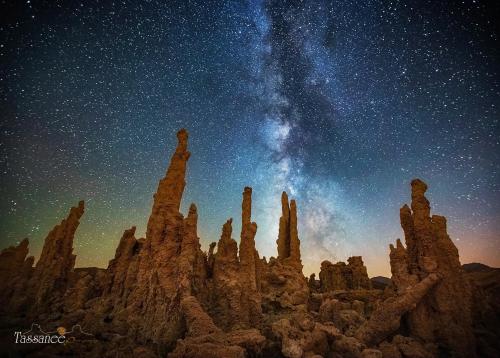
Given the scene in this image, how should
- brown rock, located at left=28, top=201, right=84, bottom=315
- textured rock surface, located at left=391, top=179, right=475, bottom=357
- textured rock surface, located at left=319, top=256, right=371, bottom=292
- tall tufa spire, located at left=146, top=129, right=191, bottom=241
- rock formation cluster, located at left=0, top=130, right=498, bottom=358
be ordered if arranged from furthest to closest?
1. textured rock surface, located at left=319, top=256, right=371, bottom=292
2. brown rock, located at left=28, top=201, right=84, bottom=315
3. tall tufa spire, located at left=146, top=129, right=191, bottom=241
4. textured rock surface, located at left=391, top=179, right=475, bottom=357
5. rock formation cluster, located at left=0, top=130, right=498, bottom=358

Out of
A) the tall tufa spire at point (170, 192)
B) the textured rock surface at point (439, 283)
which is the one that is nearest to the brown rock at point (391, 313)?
the textured rock surface at point (439, 283)

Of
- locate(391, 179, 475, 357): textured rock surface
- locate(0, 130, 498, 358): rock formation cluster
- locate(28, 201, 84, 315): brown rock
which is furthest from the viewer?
locate(28, 201, 84, 315): brown rock

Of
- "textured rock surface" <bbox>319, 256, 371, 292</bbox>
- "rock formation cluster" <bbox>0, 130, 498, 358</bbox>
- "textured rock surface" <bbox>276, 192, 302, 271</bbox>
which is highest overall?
"textured rock surface" <bbox>276, 192, 302, 271</bbox>

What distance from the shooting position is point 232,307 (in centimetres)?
1716

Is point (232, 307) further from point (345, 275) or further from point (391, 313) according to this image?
point (345, 275)

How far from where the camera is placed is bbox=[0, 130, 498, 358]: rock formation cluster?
41.4 feet

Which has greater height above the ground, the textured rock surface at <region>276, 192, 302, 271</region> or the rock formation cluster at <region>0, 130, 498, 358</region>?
the textured rock surface at <region>276, 192, 302, 271</region>

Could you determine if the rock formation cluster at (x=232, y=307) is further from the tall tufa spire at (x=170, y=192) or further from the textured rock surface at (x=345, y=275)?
the textured rock surface at (x=345, y=275)

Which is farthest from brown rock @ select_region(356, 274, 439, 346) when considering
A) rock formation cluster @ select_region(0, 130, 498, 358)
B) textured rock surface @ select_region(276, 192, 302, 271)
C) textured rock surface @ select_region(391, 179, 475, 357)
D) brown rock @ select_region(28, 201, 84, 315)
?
brown rock @ select_region(28, 201, 84, 315)

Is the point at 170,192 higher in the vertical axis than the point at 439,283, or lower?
higher

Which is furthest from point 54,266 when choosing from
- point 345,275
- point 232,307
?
point 345,275

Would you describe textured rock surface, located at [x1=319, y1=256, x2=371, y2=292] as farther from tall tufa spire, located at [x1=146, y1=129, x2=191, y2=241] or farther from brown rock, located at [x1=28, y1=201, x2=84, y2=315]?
brown rock, located at [x1=28, y1=201, x2=84, y2=315]

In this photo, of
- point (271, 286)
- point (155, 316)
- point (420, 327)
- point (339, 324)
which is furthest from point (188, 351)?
point (271, 286)

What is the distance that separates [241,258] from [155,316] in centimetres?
768
